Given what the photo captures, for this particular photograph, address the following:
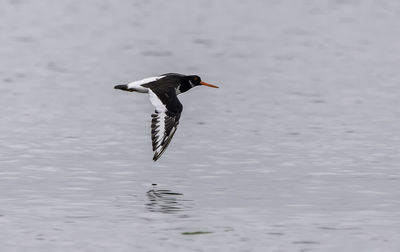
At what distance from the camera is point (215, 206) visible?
552 inches

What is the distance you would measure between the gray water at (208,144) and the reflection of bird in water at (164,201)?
40 mm

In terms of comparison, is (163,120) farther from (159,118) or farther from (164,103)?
(164,103)

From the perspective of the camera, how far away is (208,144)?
1877cm

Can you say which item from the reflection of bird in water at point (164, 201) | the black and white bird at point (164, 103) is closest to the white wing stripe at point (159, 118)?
the black and white bird at point (164, 103)

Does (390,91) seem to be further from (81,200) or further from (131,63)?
(81,200)

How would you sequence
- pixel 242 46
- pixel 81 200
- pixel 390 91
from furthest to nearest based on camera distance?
pixel 242 46 < pixel 390 91 < pixel 81 200

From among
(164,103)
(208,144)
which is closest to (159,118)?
(164,103)

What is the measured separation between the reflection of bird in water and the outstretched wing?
2.30 feet

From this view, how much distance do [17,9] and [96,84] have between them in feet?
71.9

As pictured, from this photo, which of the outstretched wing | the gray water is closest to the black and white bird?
the outstretched wing

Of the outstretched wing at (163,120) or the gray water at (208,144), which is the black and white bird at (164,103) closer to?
the outstretched wing at (163,120)

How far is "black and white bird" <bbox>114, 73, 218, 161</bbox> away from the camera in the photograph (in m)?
15.7

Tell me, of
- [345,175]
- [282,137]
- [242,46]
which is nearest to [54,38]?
[242,46]

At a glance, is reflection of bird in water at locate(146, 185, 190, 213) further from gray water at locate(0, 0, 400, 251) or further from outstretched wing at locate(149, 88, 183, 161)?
outstretched wing at locate(149, 88, 183, 161)
